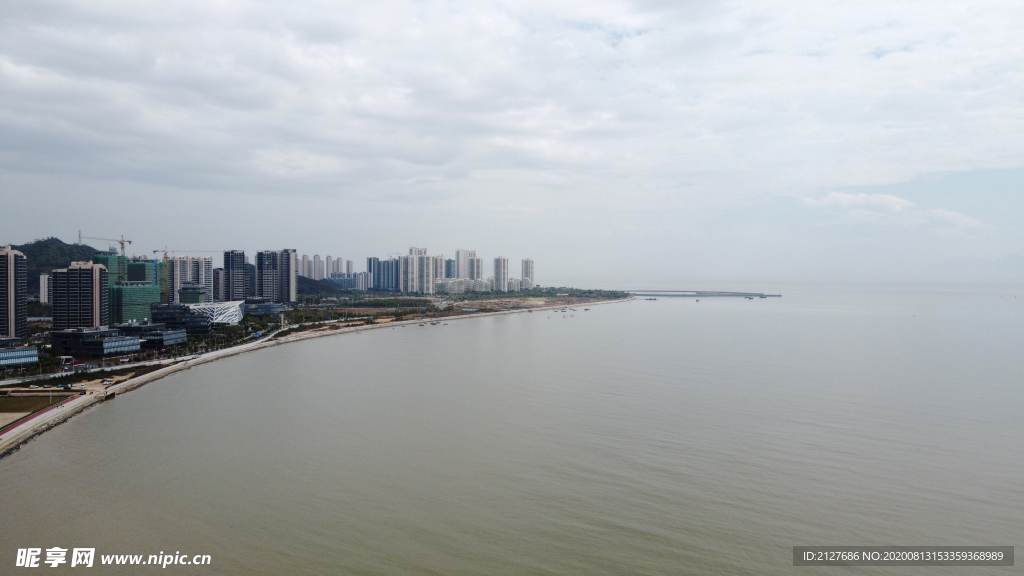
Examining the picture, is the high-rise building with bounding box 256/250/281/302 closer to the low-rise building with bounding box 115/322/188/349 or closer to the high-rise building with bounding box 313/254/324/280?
the low-rise building with bounding box 115/322/188/349

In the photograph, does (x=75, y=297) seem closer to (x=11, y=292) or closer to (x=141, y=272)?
(x=11, y=292)

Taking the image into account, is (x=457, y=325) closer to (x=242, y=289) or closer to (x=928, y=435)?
(x=242, y=289)

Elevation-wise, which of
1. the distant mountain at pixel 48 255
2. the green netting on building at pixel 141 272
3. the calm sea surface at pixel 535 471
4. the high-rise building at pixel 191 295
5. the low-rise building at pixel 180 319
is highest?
the distant mountain at pixel 48 255

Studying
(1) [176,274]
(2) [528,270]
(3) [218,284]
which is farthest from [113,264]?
(2) [528,270]

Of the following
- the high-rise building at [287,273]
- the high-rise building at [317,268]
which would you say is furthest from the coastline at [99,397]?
the high-rise building at [317,268]

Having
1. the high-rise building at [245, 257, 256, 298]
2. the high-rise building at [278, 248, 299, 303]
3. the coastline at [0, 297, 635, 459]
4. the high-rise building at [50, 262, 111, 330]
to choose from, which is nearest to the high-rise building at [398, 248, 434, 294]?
the high-rise building at [245, 257, 256, 298]

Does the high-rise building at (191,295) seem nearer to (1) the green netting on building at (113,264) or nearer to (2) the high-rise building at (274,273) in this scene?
(1) the green netting on building at (113,264)

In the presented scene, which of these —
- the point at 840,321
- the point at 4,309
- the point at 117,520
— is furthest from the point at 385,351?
the point at 840,321
